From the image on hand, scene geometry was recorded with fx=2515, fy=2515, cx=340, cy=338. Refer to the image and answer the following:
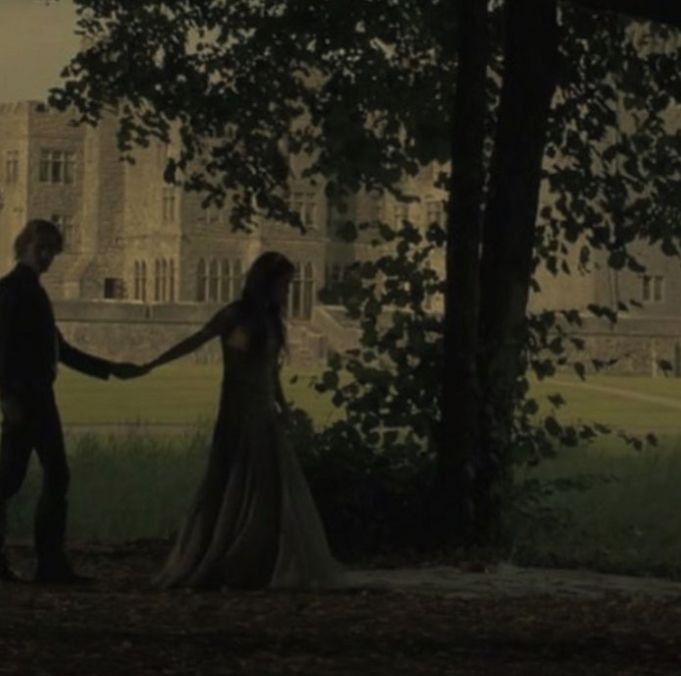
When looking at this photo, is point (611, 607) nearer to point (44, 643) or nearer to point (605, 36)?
point (44, 643)

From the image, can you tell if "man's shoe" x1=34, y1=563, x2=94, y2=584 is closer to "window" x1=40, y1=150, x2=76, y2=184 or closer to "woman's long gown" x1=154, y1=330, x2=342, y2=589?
"woman's long gown" x1=154, y1=330, x2=342, y2=589

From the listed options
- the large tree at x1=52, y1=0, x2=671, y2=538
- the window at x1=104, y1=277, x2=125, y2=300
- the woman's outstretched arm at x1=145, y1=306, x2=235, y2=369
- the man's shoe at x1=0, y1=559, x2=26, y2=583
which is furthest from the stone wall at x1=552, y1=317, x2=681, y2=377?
the woman's outstretched arm at x1=145, y1=306, x2=235, y2=369

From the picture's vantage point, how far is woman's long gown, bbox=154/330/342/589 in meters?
11.4

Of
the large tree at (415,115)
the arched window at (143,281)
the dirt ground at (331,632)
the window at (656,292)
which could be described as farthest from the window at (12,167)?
the dirt ground at (331,632)

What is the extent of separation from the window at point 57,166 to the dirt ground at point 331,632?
274 ft

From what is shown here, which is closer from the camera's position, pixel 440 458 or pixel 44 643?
pixel 44 643

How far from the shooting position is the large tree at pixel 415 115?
13766mm

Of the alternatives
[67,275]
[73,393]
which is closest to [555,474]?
[73,393]

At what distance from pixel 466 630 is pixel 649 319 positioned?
73.4 metres

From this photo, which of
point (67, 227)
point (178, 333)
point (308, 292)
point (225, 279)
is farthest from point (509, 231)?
point (67, 227)

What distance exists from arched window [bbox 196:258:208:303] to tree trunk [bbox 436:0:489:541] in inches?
2935

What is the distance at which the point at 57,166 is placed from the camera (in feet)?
314

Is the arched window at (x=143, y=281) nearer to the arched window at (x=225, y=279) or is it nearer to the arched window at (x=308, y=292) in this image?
the arched window at (x=225, y=279)

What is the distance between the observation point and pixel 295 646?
9242mm
